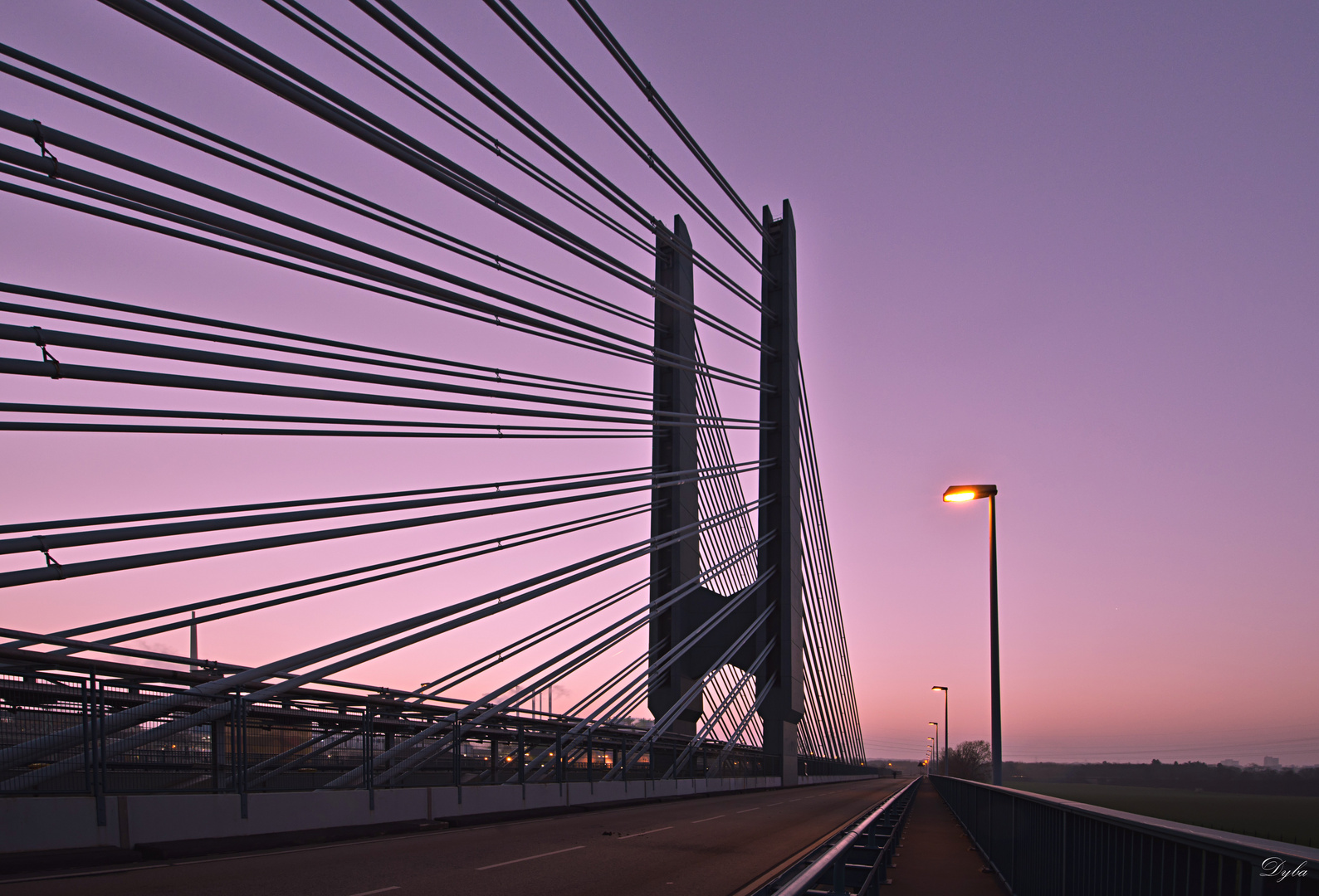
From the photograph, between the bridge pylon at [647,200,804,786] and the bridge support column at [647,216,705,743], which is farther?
the bridge pylon at [647,200,804,786]

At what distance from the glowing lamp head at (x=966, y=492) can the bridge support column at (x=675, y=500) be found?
11.7m

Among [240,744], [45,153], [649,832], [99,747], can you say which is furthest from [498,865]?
[45,153]

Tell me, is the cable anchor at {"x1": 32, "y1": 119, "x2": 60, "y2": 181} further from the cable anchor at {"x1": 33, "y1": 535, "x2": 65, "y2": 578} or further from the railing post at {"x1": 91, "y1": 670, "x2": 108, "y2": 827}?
the railing post at {"x1": 91, "y1": 670, "x2": 108, "y2": 827}

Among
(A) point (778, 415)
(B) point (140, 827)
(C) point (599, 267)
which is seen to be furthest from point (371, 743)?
(A) point (778, 415)

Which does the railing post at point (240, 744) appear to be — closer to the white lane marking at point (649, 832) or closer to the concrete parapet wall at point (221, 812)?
the concrete parapet wall at point (221, 812)

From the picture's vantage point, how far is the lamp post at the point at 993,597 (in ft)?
49.9

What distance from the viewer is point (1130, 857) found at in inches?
194

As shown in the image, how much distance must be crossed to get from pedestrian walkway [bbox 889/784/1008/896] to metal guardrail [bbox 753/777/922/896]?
0.28 m

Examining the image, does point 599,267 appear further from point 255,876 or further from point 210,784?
point 255,876

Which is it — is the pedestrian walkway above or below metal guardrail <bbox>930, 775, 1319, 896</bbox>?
below

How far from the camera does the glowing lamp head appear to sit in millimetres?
15898

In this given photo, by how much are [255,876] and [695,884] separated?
3.99 metres

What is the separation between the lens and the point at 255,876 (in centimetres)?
889

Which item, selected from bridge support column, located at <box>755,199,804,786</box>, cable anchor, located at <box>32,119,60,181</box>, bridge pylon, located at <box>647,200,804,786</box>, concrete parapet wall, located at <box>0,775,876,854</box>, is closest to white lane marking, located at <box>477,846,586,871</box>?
concrete parapet wall, located at <box>0,775,876,854</box>
